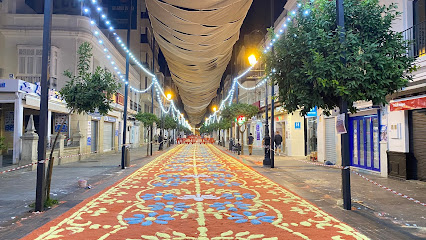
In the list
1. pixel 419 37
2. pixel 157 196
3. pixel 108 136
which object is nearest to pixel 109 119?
pixel 108 136

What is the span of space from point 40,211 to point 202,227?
3.65m

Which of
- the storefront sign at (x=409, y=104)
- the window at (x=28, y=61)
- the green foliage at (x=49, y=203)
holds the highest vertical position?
the window at (x=28, y=61)

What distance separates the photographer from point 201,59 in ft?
71.4

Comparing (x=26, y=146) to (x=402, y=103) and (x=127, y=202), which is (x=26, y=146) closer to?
(x=127, y=202)

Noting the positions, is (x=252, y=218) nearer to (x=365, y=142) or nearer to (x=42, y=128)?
(x=42, y=128)

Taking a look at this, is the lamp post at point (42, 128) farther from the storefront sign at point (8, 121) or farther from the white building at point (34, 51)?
the storefront sign at point (8, 121)

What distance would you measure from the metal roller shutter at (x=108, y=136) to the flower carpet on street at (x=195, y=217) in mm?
20055

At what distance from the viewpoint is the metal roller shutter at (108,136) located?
28484mm

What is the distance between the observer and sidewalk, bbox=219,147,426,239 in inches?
219

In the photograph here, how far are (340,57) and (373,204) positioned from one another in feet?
11.6

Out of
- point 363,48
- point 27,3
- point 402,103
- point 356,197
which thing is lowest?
point 356,197

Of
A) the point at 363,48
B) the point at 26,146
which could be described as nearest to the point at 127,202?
the point at 363,48

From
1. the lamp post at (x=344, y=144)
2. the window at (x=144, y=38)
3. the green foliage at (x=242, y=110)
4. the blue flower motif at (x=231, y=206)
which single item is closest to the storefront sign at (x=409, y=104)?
the lamp post at (x=344, y=144)

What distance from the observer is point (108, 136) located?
29.6 meters
